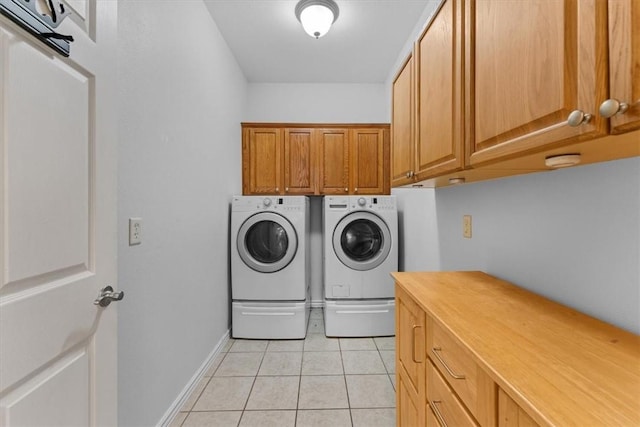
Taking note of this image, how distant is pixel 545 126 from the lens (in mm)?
674

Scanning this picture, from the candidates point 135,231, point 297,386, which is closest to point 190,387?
point 297,386

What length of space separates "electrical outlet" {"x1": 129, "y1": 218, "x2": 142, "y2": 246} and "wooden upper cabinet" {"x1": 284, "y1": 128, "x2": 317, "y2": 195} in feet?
6.24

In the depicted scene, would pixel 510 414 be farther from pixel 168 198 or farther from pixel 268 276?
pixel 268 276

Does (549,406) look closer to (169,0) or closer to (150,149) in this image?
(150,149)

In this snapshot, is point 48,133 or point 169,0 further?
point 169,0

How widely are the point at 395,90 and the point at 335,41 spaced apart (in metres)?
1.10

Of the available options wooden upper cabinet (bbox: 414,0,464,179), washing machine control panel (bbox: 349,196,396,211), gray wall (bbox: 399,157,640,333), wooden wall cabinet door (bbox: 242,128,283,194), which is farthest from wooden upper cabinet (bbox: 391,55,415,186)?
wooden wall cabinet door (bbox: 242,128,283,194)

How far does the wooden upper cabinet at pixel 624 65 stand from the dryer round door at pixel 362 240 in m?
2.22

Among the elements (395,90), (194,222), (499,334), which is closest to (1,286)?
(499,334)

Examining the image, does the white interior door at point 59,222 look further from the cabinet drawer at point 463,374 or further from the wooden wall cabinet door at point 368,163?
the wooden wall cabinet door at point 368,163

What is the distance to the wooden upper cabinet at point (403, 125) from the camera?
1.58 metres

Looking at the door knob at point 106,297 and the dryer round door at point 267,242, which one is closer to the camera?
the door knob at point 106,297

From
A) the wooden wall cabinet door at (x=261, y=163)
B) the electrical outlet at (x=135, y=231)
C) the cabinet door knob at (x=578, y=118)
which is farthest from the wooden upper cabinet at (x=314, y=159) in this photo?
the cabinet door knob at (x=578, y=118)

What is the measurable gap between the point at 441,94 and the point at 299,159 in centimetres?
209
